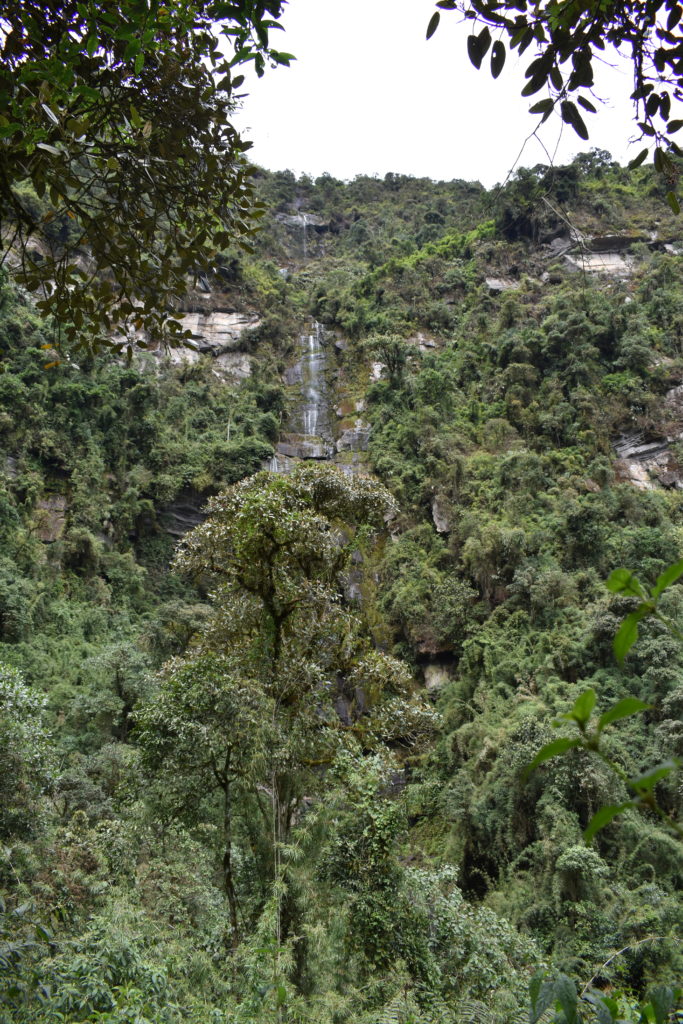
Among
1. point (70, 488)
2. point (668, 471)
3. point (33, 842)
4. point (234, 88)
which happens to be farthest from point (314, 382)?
point (234, 88)

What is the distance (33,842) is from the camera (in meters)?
6.09

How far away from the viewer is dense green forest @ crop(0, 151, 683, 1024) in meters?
5.09

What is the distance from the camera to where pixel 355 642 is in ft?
23.8

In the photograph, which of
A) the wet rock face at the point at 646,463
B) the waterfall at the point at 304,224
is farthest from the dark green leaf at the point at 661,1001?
the waterfall at the point at 304,224

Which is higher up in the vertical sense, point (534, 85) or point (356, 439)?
point (534, 85)

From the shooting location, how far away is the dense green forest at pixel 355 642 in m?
5.09

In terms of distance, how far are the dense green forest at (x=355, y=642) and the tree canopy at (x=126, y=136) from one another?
0.41m

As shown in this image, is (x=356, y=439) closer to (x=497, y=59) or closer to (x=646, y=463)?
(x=646, y=463)

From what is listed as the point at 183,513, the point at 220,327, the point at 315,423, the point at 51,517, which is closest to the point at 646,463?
the point at 315,423

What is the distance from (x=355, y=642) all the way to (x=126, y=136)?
5.61 metres

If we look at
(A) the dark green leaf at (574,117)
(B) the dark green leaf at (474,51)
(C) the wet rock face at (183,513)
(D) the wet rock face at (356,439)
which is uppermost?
(B) the dark green leaf at (474,51)

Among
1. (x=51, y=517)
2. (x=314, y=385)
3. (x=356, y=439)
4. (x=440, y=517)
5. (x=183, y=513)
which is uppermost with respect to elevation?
(x=314, y=385)

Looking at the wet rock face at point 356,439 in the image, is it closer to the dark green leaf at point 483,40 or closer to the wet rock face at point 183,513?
the wet rock face at point 183,513

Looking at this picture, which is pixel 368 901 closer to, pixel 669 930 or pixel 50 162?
pixel 669 930
